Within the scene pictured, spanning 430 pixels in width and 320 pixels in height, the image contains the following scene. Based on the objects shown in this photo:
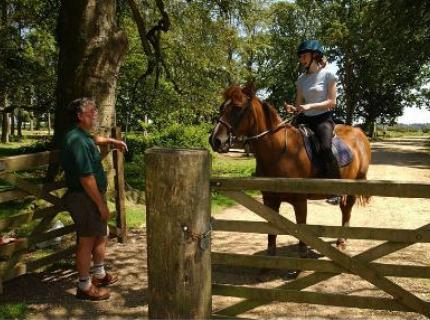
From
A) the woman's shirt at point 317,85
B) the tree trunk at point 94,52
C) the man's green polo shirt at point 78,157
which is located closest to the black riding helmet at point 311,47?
the woman's shirt at point 317,85

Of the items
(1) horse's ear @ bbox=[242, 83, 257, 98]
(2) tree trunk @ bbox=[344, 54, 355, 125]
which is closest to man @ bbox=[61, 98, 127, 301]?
(1) horse's ear @ bbox=[242, 83, 257, 98]

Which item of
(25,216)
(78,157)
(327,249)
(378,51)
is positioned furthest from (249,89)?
(378,51)

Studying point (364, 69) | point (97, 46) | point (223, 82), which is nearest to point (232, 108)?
point (97, 46)

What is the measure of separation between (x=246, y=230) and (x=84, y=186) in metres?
2.02

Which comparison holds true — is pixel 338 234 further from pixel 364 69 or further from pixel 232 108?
pixel 364 69

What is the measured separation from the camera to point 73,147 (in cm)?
502

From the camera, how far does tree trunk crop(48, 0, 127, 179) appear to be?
8.93 meters

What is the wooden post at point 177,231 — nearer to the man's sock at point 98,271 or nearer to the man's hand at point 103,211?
the man's hand at point 103,211

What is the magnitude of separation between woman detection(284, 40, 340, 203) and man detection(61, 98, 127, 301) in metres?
2.84

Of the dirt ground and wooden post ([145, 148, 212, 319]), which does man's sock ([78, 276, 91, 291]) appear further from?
wooden post ([145, 148, 212, 319])

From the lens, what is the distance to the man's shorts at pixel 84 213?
17.2ft

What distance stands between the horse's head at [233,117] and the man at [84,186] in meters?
1.57

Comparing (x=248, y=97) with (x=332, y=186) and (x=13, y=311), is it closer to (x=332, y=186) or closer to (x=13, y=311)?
(x=332, y=186)

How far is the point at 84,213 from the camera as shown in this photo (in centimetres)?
527
